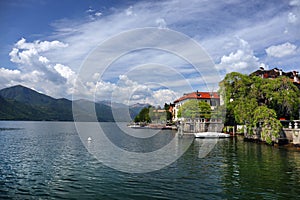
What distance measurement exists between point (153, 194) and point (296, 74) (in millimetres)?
94534

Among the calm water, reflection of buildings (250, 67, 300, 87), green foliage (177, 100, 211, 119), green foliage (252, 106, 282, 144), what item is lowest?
the calm water

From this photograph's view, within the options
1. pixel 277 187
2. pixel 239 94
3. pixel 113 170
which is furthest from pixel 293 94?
pixel 113 170

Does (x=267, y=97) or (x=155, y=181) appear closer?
(x=155, y=181)

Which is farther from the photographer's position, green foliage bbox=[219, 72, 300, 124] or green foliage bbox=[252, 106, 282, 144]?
green foliage bbox=[219, 72, 300, 124]

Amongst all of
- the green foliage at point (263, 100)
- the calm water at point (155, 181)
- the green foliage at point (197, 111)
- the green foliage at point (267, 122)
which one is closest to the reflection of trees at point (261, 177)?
the calm water at point (155, 181)

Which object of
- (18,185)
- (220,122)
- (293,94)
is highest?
(293,94)

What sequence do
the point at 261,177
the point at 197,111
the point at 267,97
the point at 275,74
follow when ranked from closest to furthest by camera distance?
the point at 261,177, the point at 267,97, the point at 275,74, the point at 197,111

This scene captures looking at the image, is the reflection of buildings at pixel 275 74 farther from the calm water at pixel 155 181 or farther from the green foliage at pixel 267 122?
the calm water at pixel 155 181

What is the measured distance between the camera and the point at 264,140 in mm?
56281

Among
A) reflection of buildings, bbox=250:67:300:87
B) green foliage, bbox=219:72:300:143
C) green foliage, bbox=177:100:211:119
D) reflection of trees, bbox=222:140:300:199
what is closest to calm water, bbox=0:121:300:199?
→ reflection of trees, bbox=222:140:300:199

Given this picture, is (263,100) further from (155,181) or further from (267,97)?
(155,181)

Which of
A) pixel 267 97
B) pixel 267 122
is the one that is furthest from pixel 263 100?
pixel 267 122

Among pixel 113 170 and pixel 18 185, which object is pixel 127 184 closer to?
pixel 113 170

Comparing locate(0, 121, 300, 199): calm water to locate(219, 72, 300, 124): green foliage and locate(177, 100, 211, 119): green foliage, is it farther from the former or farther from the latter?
locate(177, 100, 211, 119): green foliage
